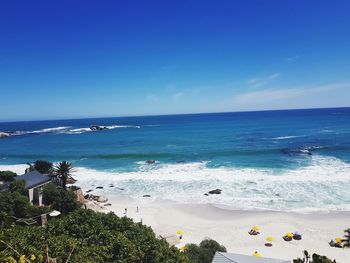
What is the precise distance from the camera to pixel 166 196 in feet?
124

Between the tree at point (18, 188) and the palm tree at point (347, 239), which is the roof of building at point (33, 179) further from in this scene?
the palm tree at point (347, 239)

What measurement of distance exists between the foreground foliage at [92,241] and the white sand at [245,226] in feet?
32.1

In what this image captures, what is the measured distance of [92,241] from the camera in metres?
15.7

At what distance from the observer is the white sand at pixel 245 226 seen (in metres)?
23.5

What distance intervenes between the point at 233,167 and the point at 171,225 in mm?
24137

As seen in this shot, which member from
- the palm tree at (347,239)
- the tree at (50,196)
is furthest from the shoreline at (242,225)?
the tree at (50,196)

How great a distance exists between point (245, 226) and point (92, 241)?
1672 cm

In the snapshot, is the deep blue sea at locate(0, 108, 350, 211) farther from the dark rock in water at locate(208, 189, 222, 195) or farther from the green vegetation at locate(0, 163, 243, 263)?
the green vegetation at locate(0, 163, 243, 263)

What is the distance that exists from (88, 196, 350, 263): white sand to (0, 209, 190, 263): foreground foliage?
9.78 m

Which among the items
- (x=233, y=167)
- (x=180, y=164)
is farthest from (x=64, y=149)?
(x=233, y=167)

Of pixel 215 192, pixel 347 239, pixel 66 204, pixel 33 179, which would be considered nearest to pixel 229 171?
pixel 215 192

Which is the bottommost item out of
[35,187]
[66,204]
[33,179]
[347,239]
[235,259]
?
[347,239]

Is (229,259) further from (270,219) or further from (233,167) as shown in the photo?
(233,167)

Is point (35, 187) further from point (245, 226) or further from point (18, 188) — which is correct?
Result: point (245, 226)
